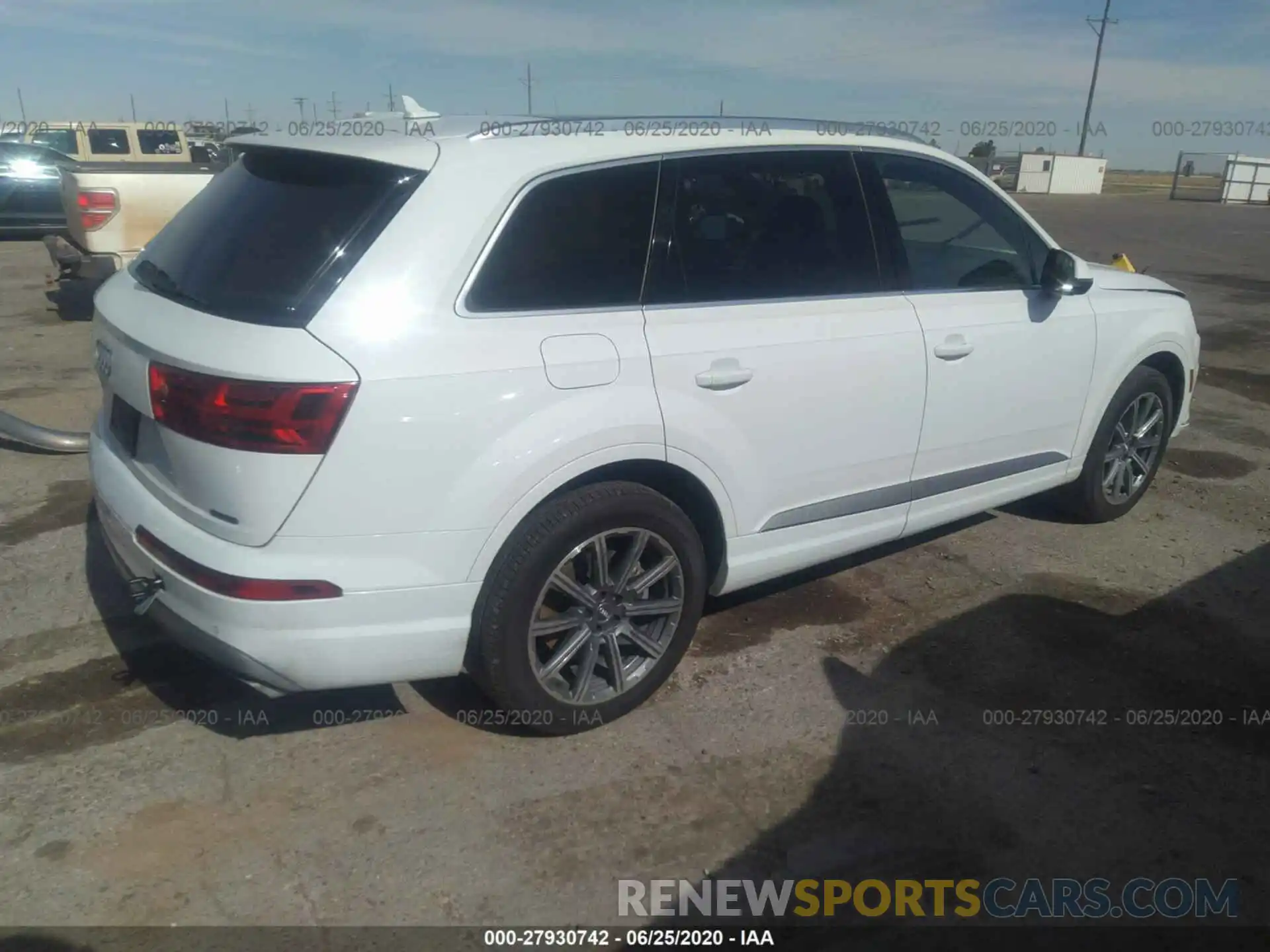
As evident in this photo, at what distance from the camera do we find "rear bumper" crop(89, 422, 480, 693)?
2.67m

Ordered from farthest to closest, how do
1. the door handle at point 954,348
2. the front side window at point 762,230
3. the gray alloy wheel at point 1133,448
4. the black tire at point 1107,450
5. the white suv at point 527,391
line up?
the gray alloy wheel at point 1133,448, the black tire at point 1107,450, the door handle at point 954,348, the front side window at point 762,230, the white suv at point 527,391

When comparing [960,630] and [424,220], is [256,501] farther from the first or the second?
[960,630]

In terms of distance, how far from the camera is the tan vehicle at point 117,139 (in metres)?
18.1

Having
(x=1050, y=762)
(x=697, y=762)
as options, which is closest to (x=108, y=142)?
(x=697, y=762)

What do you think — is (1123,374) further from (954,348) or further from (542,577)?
(542,577)

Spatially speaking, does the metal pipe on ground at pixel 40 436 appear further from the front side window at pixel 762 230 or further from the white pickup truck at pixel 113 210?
the front side window at pixel 762 230

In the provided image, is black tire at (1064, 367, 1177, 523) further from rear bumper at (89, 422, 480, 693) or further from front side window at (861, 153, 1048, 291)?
rear bumper at (89, 422, 480, 693)

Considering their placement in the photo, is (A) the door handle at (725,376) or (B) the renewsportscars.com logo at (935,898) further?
(A) the door handle at (725,376)

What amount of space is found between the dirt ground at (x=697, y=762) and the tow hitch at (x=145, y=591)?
567mm

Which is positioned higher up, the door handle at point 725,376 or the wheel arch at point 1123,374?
the door handle at point 725,376

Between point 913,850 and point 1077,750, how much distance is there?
2.78ft

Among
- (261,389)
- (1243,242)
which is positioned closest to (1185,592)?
(261,389)

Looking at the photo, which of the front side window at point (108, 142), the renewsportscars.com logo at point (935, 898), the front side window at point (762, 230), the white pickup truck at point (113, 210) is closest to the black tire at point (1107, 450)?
the front side window at point (762, 230)

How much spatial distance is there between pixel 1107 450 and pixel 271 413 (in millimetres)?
4084
